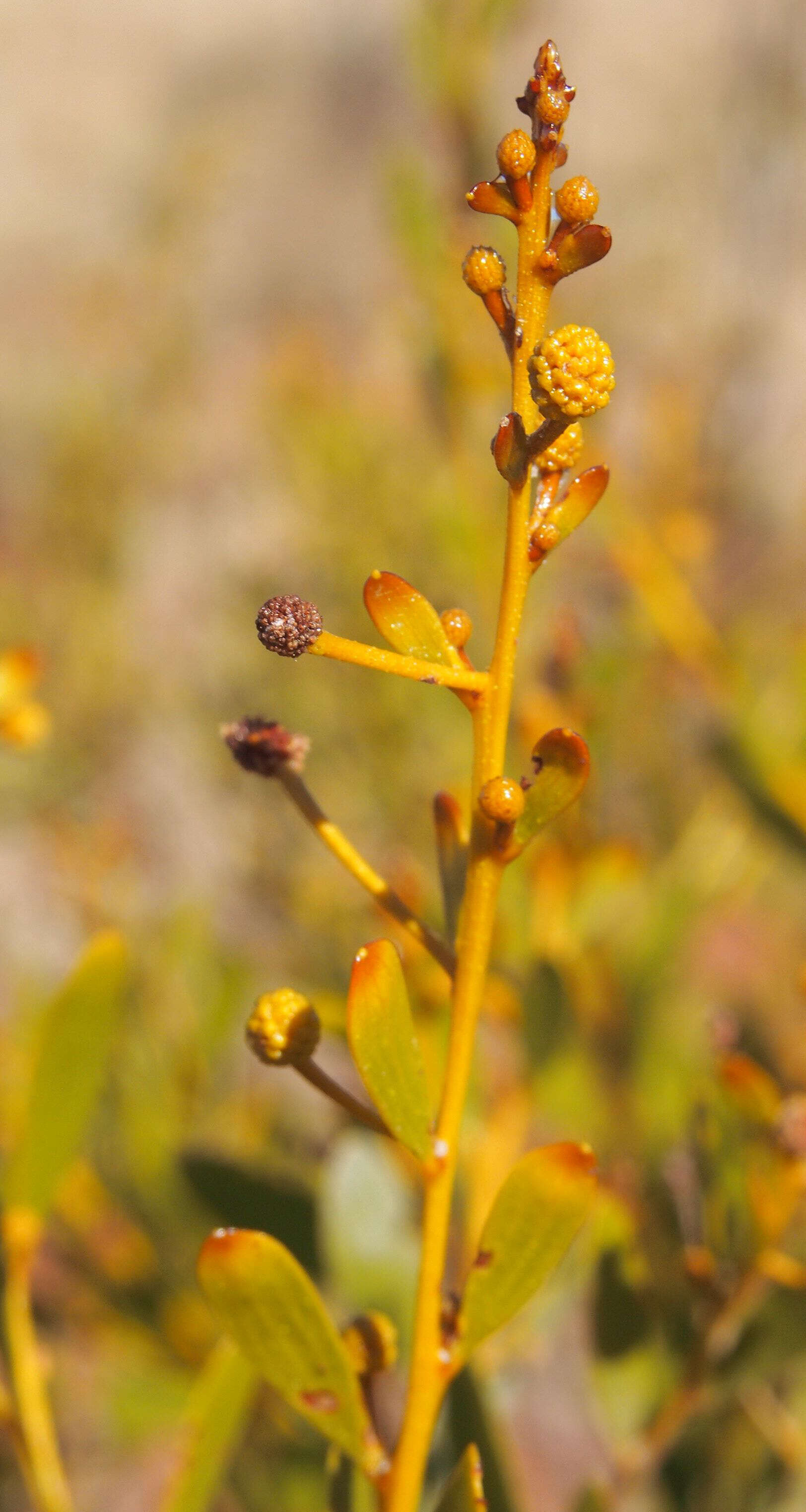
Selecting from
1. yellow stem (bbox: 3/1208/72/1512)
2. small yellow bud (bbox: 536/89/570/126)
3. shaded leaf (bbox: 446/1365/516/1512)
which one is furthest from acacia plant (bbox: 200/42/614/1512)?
yellow stem (bbox: 3/1208/72/1512)

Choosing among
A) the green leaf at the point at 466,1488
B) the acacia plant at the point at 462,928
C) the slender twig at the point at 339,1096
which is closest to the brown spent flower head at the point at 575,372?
the acacia plant at the point at 462,928

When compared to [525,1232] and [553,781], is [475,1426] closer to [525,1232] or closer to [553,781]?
[525,1232]

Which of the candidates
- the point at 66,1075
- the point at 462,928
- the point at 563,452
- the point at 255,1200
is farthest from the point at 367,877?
the point at 255,1200

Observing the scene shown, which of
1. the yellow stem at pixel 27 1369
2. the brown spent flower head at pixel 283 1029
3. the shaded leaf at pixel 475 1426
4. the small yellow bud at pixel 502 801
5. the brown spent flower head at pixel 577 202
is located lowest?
the yellow stem at pixel 27 1369

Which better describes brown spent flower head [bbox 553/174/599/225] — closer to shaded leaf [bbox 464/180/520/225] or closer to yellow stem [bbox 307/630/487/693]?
shaded leaf [bbox 464/180/520/225]

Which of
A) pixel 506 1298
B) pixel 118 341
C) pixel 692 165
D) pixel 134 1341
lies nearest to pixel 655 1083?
pixel 134 1341

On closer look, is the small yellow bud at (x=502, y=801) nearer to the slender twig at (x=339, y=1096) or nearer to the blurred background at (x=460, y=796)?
the slender twig at (x=339, y=1096)
